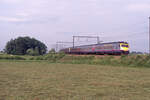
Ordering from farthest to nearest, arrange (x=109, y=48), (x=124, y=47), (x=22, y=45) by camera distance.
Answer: (x=22, y=45) < (x=109, y=48) < (x=124, y=47)

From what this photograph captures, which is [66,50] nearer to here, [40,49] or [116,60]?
[116,60]

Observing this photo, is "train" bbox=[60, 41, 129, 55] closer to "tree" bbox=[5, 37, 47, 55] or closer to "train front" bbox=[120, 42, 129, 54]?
"train front" bbox=[120, 42, 129, 54]

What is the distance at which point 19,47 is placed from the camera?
87125 mm

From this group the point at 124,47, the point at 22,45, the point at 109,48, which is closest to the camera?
the point at 124,47

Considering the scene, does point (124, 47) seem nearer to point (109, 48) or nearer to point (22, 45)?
point (109, 48)

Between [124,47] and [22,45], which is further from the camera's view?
[22,45]

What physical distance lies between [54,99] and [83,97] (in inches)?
48.8

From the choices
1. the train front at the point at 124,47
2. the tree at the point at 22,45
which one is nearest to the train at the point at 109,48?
the train front at the point at 124,47

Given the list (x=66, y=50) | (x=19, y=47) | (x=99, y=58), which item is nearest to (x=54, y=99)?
(x=99, y=58)

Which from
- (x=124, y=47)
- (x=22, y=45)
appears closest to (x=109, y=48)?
(x=124, y=47)

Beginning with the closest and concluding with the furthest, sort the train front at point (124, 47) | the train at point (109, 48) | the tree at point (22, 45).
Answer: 1. the train front at point (124, 47)
2. the train at point (109, 48)
3. the tree at point (22, 45)

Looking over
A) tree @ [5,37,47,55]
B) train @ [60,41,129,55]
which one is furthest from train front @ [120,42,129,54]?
tree @ [5,37,47,55]

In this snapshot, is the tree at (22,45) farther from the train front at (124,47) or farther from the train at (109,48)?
the train front at (124,47)

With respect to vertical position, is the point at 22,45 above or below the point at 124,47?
above
